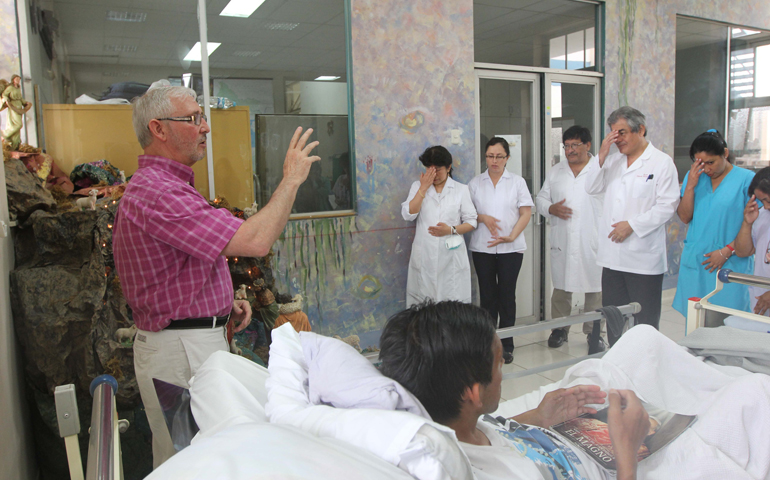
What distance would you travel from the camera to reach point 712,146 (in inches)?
131

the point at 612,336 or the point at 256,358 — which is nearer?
the point at 612,336

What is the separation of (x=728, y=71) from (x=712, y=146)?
3562mm

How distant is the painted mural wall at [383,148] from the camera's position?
12.8ft

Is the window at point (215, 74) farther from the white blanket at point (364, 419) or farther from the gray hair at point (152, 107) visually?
the white blanket at point (364, 419)

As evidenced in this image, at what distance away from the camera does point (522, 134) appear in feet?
15.8

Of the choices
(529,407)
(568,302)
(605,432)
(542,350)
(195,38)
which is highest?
(195,38)

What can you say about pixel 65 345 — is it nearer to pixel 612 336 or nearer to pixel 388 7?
pixel 612 336

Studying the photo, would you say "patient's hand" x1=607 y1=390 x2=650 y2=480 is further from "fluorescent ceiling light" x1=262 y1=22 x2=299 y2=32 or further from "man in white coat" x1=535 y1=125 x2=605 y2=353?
A: "fluorescent ceiling light" x1=262 y1=22 x2=299 y2=32

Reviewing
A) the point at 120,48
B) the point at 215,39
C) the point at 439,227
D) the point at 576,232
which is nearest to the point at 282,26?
the point at 215,39

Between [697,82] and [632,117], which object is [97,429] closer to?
[632,117]

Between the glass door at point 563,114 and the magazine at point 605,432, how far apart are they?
10.2 feet

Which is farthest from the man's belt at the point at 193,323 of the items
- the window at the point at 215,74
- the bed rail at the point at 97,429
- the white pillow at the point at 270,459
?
the window at the point at 215,74

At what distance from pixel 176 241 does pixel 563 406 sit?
1.36 meters

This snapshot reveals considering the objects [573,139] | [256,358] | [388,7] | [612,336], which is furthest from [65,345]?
[573,139]
